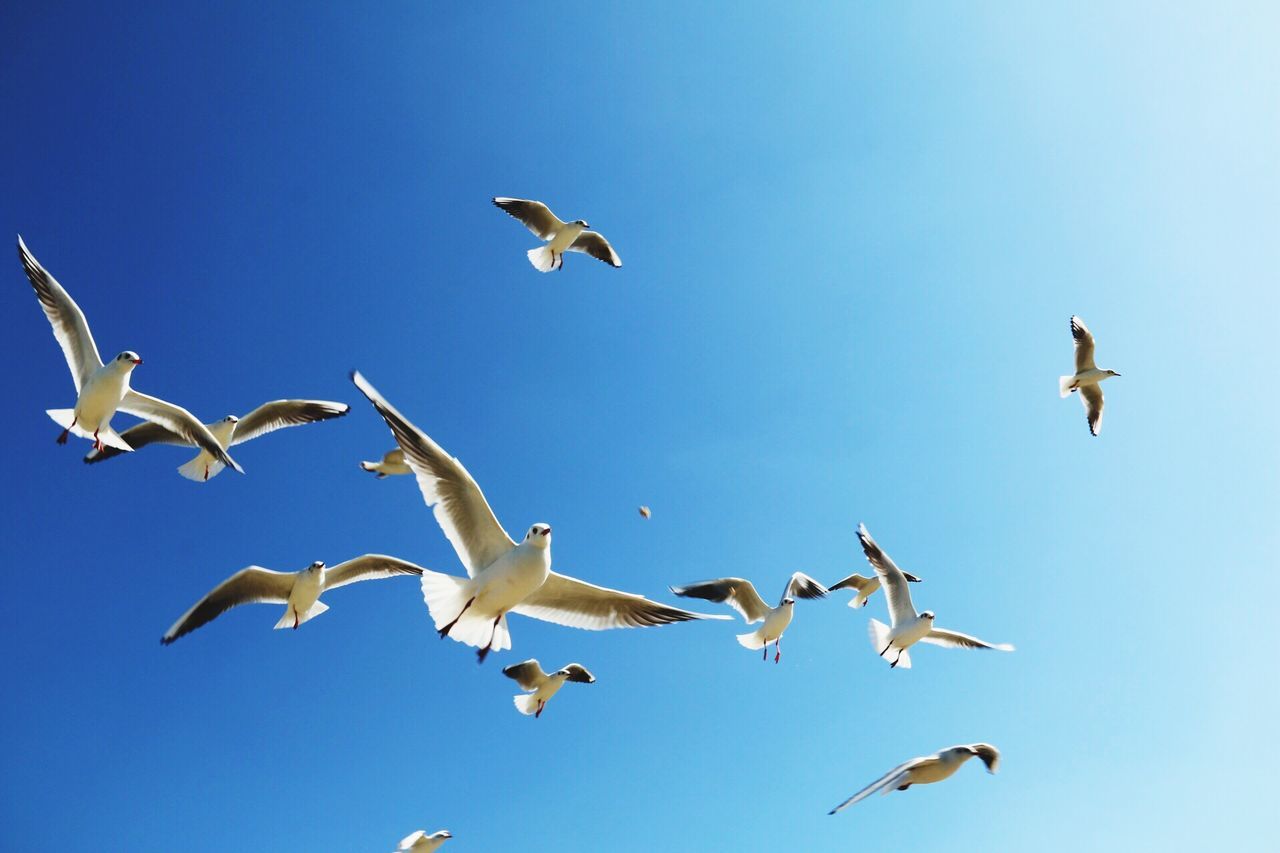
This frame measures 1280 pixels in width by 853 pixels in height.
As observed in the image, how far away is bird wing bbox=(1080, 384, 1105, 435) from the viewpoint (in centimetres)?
1753

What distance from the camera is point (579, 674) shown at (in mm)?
13922

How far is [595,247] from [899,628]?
8598mm

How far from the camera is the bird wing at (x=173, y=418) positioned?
41.2ft

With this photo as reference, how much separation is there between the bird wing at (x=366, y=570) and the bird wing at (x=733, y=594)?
13.9ft

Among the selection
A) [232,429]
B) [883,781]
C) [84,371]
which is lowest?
[883,781]

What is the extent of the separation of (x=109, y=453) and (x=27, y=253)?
292 cm

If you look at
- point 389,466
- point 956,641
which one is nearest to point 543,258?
point 389,466

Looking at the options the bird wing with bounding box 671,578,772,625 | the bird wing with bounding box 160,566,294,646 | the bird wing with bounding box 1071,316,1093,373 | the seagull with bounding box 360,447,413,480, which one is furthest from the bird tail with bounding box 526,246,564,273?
the bird wing with bounding box 1071,316,1093,373

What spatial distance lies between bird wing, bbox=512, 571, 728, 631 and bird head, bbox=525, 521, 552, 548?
35cm

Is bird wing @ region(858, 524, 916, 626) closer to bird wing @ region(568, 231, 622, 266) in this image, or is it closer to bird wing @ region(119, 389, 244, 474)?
bird wing @ region(568, 231, 622, 266)

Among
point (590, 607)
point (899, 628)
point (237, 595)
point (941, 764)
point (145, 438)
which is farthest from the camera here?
point (899, 628)

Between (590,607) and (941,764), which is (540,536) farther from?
(941,764)

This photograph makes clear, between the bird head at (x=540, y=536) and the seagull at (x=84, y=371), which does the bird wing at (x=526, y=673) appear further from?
the bird head at (x=540, y=536)

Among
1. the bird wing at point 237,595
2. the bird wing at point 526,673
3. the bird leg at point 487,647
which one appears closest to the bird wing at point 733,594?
the bird wing at point 526,673
